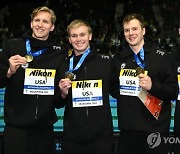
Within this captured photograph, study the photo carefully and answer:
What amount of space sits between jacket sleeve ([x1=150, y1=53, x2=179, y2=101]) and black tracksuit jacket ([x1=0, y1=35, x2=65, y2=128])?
82 centimetres

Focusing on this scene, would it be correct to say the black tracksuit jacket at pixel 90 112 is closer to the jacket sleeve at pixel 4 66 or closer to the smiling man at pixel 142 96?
the smiling man at pixel 142 96

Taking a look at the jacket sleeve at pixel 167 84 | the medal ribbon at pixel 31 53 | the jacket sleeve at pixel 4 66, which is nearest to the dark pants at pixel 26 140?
the jacket sleeve at pixel 4 66

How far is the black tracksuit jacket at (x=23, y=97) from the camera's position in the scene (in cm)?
258

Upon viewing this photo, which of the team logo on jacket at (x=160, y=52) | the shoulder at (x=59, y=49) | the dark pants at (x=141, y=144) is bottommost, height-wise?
the dark pants at (x=141, y=144)

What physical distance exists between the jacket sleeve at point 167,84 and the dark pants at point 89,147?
55cm

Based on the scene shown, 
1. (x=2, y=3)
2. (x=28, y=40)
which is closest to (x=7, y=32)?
(x=2, y=3)

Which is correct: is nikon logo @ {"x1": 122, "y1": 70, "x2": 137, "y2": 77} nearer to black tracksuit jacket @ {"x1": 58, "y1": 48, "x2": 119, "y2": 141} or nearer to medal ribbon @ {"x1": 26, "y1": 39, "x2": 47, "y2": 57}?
black tracksuit jacket @ {"x1": 58, "y1": 48, "x2": 119, "y2": 141}

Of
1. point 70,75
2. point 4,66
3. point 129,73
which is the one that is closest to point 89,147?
point 70,75

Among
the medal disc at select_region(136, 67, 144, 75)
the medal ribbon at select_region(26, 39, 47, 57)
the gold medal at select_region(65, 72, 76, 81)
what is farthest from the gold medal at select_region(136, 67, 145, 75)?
the medal ribbon at select_region(26, 39, 47, 57)

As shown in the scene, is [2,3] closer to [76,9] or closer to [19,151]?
[76,9]

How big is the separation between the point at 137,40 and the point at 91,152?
37.8 inches

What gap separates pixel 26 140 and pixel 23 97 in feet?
1.10

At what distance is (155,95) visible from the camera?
2.58 meters

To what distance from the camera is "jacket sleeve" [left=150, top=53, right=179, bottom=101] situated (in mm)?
2547
